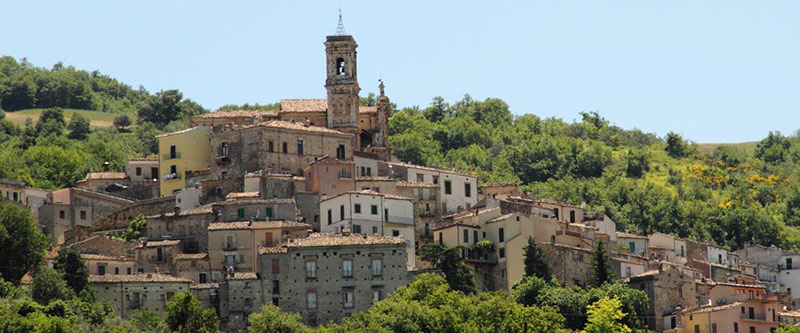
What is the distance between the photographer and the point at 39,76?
169m

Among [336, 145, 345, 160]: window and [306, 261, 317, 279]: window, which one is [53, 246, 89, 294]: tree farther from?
[336, 145, 345, 160]: window

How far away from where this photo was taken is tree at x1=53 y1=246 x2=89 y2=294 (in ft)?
270

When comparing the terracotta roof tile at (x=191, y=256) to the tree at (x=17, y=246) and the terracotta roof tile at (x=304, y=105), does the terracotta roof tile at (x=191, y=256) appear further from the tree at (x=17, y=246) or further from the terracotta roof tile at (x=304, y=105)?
the terracotta roof tile at (x=304, y=105)

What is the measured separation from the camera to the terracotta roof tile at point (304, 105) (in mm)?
104750

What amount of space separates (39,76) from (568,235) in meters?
86.7

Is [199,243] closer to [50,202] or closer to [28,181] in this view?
[50,202]

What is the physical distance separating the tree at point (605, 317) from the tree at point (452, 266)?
576cm

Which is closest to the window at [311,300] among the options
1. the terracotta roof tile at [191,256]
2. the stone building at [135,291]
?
the stone building at [135,291]

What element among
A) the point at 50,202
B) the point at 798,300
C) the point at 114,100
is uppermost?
the point at 114,100

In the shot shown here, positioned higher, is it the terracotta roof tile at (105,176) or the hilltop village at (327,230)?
the terracotta roof tile at (105,176)

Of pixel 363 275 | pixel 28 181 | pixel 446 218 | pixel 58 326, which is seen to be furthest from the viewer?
pixel 28 181

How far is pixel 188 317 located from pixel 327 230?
12625 mm

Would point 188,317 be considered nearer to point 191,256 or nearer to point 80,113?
point 191,256

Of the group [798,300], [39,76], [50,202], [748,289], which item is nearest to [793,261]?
[798,300]
